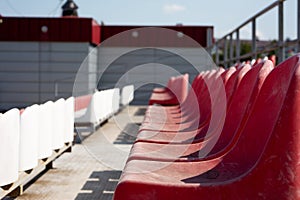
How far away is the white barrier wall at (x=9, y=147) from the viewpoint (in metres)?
3.17

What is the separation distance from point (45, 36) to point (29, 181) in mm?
12917

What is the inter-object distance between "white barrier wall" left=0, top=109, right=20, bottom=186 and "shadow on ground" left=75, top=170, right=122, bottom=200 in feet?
2.39

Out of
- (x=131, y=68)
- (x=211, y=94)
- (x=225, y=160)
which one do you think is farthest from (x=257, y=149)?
(x=131, y=68)

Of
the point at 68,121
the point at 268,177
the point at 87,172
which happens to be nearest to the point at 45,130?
the point at 87,172

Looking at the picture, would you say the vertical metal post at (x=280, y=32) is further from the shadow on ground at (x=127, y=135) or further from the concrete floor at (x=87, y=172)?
the shadow on ground at (x=127, y=135)

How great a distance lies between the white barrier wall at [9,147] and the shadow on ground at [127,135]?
3780 millimetres

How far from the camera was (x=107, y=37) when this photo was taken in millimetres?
18766

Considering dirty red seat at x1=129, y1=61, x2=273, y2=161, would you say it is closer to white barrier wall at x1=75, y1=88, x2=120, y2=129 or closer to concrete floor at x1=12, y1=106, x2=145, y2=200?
concrete floor at x1=12, y1=106, x2=145, y2=200

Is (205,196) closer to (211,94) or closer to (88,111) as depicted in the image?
(211,94)

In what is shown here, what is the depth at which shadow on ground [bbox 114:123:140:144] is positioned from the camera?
24.1 ft

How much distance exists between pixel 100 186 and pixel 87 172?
0.65 m

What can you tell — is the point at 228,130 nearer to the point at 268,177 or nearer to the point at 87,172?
the point at 268,177

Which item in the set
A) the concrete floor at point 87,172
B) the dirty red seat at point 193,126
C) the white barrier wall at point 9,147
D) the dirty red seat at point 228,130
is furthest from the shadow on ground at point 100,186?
the dirty red seat at point 228,130

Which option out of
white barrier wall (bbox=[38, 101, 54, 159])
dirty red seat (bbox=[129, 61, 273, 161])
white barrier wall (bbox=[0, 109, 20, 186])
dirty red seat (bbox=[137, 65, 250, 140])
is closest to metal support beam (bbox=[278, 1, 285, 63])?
dirty red seat (bbox=[137, 65, 250, 140])
